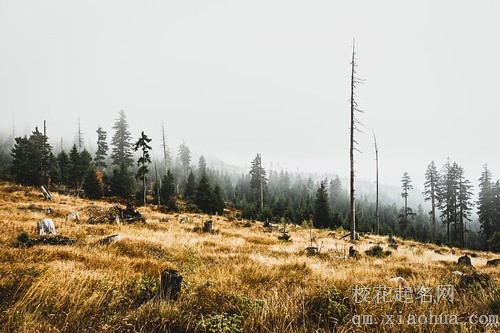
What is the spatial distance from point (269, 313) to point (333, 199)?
87351 mm

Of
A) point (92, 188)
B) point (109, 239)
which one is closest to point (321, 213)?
point (109, 239)

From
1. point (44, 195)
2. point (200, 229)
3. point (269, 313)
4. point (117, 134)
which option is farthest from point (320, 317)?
point (117, 134)

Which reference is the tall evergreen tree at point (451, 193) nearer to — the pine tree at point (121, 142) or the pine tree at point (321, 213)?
the pine tree at point (321, 213)

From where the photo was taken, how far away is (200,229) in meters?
14.3

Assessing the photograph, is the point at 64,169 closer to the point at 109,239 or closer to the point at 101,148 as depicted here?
the point at 101,148

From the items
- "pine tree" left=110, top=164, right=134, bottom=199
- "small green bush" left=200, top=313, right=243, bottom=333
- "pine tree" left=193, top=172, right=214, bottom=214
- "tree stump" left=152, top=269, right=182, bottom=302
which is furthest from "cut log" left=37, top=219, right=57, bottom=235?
"pine tree" left=110, top=164, right=134, bottom=199

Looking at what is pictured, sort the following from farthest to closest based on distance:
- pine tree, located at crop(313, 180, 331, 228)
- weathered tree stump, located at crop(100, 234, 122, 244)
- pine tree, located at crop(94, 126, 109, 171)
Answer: pine tree, located at crop(94, 126, 109, 171) → pine tree, located at crop(313, 180, 331, 228) → weathered tree stump, located at crop(100, 234, 122, 244)

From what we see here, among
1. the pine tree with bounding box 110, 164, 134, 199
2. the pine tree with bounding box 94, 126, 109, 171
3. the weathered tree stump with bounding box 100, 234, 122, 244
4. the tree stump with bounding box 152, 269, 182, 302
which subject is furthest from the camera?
the pine tree with bounding box 94, 126, 109, 171

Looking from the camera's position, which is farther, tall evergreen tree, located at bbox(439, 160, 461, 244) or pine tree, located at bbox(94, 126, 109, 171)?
pine tree, located at bbox(94, 126, 109, 171)

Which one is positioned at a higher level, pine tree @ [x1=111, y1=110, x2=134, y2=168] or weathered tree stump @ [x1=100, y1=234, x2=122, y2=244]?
pine tree @ [x1=111, y1=110, x2=134, y2=168]

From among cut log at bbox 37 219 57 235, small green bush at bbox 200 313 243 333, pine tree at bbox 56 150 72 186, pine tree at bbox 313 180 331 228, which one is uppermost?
pine tree at bbox 56 150 72 186

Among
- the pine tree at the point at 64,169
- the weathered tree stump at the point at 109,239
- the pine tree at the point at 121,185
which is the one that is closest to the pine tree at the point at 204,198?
the pine tree at the point at 121,185

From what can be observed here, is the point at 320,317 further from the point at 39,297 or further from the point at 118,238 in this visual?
the point at 118,238

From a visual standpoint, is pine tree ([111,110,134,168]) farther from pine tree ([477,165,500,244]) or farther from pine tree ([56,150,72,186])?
pine tree ([477,165,500,244])
